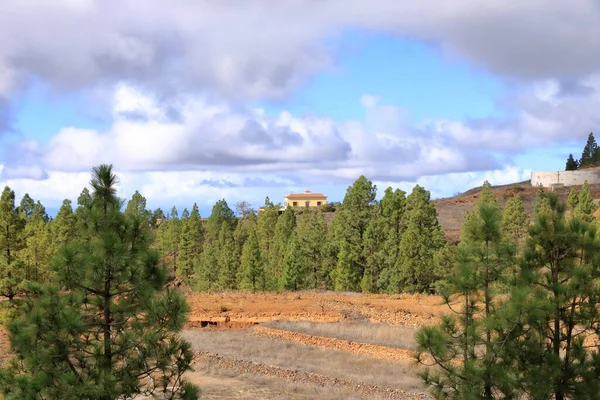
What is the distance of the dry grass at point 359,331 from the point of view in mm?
26344

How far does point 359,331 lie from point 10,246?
2042 cm

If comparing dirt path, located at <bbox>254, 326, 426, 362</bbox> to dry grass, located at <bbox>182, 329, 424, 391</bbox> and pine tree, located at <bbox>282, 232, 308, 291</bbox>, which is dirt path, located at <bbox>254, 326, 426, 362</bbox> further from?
pine tree, located at <bbox>282, 232, 308, 291</bbox>

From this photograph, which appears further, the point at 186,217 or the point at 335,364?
the point at 186,217

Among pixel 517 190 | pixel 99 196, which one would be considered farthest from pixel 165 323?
pixel 517 190

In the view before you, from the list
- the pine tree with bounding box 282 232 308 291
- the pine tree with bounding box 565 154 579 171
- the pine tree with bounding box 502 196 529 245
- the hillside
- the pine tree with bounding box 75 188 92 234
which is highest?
the pine tree with bounding box 565 154 579 171

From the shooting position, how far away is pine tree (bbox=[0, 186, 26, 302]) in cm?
3341

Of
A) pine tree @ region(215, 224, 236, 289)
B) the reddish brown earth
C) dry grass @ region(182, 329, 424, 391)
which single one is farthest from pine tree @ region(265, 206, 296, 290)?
dry grass @ region(182, 329, 424, 391)

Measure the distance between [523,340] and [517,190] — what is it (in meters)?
98.7

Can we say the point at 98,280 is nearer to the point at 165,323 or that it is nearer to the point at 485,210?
the point at 165,323

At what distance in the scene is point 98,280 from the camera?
29.4 feet

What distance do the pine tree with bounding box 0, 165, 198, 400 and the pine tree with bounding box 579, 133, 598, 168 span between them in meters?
140

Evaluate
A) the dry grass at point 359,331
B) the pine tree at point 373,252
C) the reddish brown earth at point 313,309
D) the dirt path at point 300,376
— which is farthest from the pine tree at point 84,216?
the pine tree at point 373,252

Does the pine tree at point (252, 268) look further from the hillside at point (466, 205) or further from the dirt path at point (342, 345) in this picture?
the hillside at point (466, 205)

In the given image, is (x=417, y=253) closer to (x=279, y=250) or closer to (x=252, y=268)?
(x=252, y=268)
